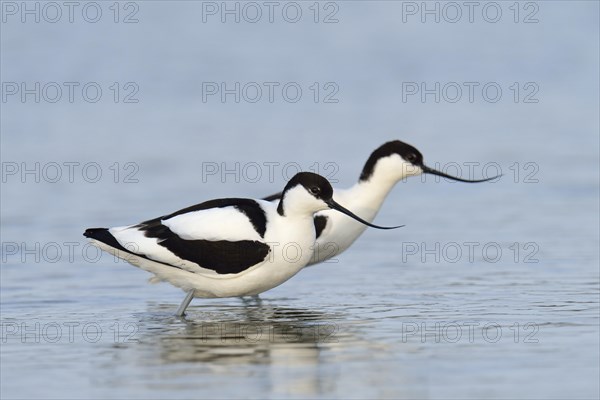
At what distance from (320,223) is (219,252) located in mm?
1502

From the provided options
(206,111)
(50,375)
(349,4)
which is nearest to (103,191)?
(206,111)

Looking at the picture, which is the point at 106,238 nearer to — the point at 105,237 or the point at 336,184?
the point at 105,237

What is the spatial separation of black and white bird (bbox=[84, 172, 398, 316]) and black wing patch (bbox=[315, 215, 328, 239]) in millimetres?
854

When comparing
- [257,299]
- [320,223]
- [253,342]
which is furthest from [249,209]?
[253,342]

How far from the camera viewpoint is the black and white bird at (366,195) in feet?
38.1

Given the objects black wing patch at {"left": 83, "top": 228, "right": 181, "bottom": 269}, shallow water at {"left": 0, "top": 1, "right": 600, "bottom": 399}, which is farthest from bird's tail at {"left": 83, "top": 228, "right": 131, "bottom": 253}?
shallow water at {"left": 0, "top": 1, "right": 600, "bottom": 399}

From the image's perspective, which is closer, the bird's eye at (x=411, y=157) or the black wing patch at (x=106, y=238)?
the black wing patch at (x=106, y=238)

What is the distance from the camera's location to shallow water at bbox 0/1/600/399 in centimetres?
834

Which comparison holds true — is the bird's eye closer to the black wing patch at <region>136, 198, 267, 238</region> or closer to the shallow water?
the shallow water

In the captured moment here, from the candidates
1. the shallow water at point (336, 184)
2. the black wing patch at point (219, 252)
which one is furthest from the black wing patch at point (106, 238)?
the shallow water at point (336, 184)

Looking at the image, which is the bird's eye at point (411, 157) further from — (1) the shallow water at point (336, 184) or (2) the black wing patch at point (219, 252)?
(2) the black wing patch at point (219, 252)

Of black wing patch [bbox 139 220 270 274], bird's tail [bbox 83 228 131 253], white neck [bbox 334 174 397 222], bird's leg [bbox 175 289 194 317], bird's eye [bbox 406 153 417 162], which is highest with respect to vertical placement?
bird's eye [bbox 406 153 417 162]

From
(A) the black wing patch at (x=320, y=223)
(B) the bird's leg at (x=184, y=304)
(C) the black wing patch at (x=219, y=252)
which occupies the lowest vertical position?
(B) the bird's leg at (x=184, y=304)

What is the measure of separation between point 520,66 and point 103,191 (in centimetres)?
894
